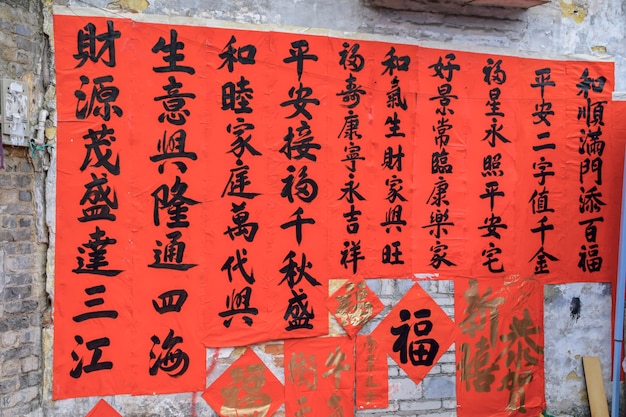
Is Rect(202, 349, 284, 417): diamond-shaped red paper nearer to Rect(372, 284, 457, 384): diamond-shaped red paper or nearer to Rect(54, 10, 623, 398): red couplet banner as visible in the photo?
Rect(54, 10, 623, 398): red couplet banner

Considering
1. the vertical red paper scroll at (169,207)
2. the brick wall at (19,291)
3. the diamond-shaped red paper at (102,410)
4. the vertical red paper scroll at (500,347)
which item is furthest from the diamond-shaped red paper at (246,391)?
the vertical red paper scroll at (500,347)

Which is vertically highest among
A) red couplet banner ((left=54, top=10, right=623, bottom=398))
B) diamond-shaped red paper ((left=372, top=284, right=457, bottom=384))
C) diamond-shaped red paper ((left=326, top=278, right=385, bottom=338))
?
red couplet banner ((left=54, top=10, right=623, bottom=398))

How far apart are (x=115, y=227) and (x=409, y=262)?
7.33 ft

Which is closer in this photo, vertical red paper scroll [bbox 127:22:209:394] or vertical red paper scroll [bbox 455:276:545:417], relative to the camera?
vertical red paper scroll [bbox 127:22:209:394]

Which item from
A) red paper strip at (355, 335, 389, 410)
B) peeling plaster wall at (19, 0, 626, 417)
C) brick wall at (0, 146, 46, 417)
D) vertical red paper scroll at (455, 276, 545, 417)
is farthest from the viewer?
vertical red paper scroll at (455, 276, 545, 417)

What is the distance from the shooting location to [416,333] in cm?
465

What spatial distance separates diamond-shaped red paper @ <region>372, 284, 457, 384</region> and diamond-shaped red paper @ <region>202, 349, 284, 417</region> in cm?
90

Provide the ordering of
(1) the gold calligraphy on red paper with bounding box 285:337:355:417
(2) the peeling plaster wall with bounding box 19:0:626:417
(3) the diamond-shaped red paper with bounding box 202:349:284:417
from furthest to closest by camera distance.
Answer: (1) the gold calligraphy on red paper with bounding box 285:337:355:417 < (3) the diamond-shaped red paper with bounding box 202:349:284:417 < (2) the peeling plaster wall with bounding box 19:0:626:417

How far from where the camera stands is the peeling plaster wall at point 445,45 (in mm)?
4051

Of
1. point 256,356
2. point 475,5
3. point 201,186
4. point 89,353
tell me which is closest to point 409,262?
point 256,356

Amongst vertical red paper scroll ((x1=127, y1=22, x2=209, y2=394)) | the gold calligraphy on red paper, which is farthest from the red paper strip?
vertical red paper scroll ((x1=127, y1=22, x2=209, y2=394))

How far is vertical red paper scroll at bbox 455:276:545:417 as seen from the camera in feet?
15.6

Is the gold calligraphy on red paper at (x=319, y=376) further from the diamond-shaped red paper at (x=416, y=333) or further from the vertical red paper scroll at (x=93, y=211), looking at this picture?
the vertical red paper scroll at (x=93, y=211)

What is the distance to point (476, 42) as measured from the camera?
479 cm
